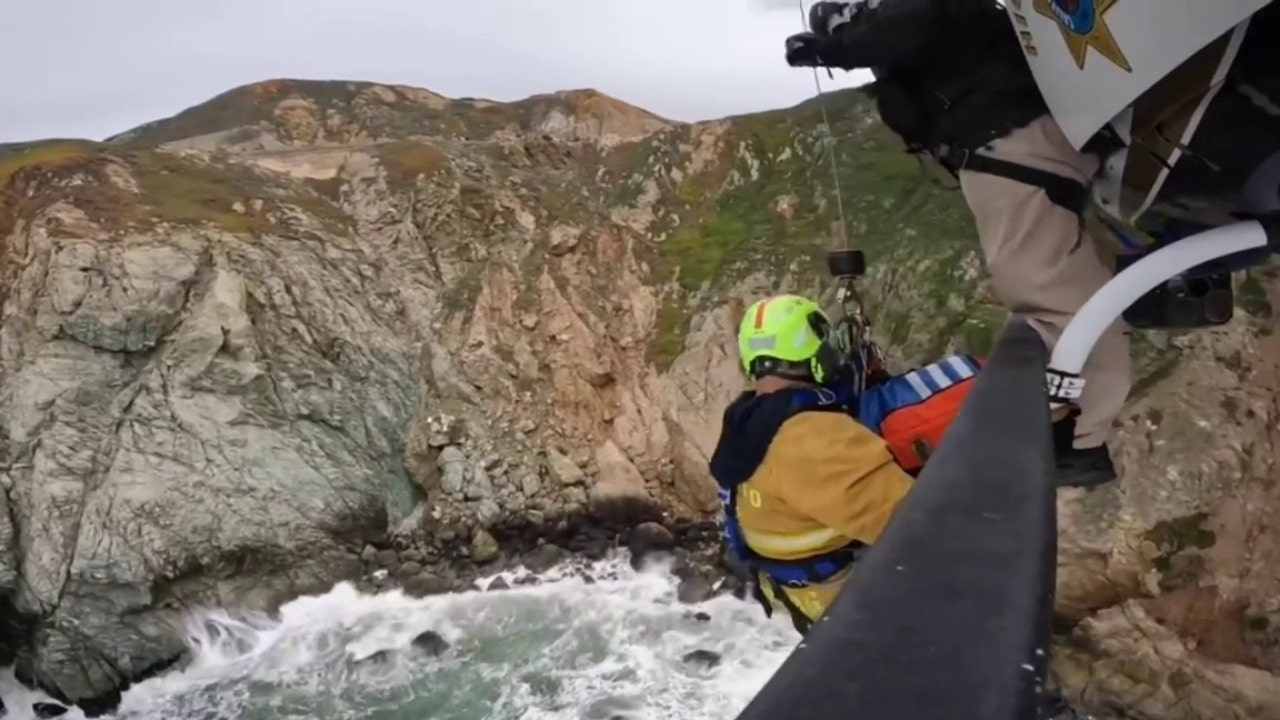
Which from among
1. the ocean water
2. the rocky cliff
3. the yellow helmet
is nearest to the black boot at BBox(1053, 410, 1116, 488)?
the yellow helmet

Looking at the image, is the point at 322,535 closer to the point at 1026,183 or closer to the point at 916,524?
the point at 1026,183

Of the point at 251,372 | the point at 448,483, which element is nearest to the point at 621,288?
the point at 448,483

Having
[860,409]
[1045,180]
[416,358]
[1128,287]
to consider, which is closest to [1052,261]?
[1045,180]

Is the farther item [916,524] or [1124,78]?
[1124,78]

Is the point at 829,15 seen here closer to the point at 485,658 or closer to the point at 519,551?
the point at 485,658

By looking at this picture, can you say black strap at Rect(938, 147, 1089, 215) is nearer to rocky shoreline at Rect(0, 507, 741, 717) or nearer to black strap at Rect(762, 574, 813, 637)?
black strap at Rect(762, 574, 813, 637)

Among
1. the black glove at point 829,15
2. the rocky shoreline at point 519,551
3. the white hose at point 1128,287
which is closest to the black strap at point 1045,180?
the white hose at point 1128,287
